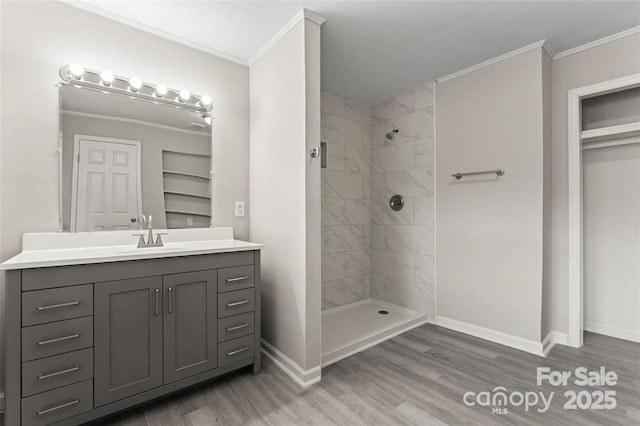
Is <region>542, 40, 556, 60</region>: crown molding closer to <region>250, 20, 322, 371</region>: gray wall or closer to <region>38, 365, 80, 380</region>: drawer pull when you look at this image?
<region>250, 20, 322, 371</region>: gray wall

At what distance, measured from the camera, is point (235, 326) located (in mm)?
1886

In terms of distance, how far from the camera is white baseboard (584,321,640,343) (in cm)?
244

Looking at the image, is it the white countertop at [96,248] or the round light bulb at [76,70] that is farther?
the round light bulb at [76,70]

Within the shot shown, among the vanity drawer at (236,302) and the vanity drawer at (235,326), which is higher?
the vanity drawer at (236,302)

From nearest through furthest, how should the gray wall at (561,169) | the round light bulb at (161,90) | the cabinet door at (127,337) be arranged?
the cabinet door at (127,337) < the round light bulb at (161,90) < the gray wall at (561,169)

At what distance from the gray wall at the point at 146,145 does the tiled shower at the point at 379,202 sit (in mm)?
1420

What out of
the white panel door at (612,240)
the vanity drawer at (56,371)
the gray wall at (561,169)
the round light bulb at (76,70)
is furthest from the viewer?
the white panel door at (612,240)

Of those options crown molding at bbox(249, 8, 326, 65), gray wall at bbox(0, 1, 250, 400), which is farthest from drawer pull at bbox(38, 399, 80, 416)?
crown molding at bbox(249, 8, 326, 65)

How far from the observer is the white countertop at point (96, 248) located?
138cm

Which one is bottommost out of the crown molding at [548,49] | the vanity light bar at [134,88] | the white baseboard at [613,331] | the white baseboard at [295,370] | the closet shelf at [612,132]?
the white baseboard at [295,370]

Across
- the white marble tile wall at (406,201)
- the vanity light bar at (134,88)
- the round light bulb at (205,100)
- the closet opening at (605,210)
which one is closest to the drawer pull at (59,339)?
the vanity light bar at (134,88)

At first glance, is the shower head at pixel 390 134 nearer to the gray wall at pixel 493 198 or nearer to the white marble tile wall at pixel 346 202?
the white marble tile wall at pixel 346 202

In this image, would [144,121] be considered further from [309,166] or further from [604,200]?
[604,200]

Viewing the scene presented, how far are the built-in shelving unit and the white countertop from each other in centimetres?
9
